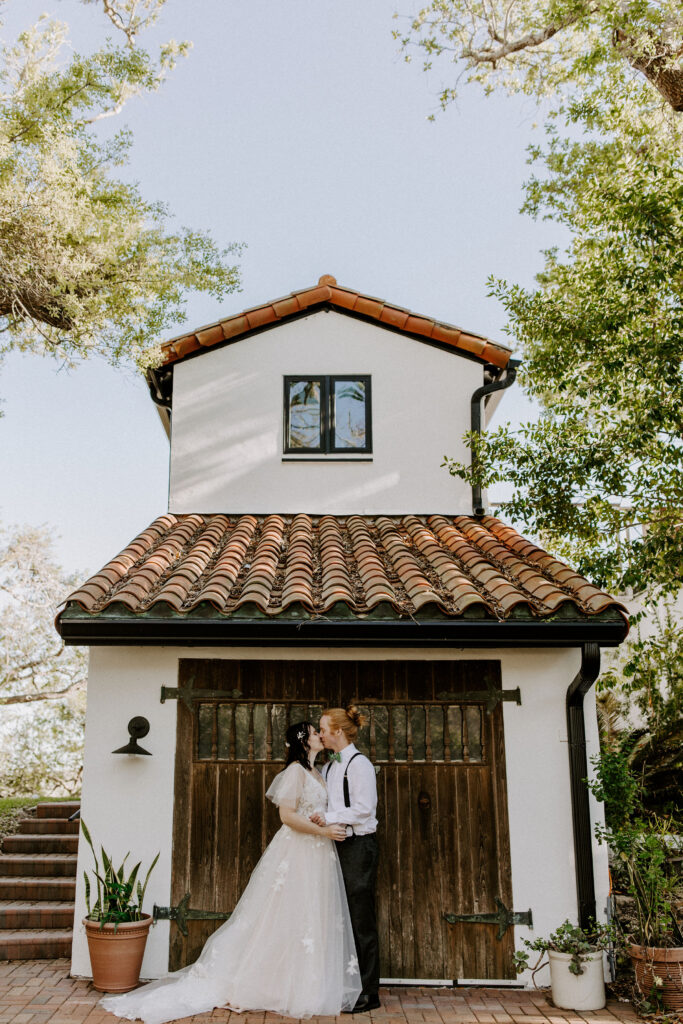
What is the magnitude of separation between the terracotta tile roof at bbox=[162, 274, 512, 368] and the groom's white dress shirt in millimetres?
5462

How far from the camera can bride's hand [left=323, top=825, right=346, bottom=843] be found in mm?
6406

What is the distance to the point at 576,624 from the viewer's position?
6.65 metres

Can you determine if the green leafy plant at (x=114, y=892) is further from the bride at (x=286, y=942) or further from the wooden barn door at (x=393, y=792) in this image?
the bride at (x=286, y=942)

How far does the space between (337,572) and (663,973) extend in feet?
13.1

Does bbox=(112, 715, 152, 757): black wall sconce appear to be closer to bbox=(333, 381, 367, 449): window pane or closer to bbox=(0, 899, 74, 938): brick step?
bbox=(0, 899, 74, 938): brick step

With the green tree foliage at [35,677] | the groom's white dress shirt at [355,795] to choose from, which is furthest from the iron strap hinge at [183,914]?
the green tree foliage at [35,677]

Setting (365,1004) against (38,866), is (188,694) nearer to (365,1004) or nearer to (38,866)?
(365,1004)

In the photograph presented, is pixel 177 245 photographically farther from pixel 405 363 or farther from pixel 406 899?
pixel 406 899

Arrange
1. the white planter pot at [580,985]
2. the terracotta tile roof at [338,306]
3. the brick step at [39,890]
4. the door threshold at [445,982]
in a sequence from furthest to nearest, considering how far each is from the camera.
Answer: the terracotta tile roof at [338,306]
the brick step at [39,890]
the door threshold at [445,982]
the white planter pot at [580,985]

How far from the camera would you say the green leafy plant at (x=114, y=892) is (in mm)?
6613

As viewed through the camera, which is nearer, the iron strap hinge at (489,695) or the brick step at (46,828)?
the iron strap hinge at (489,695)

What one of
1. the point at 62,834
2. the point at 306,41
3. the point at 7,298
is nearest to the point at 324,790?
the point at 62,834

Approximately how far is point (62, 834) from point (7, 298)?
25.2ft

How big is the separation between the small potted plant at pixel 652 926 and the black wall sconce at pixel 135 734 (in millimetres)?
3965
